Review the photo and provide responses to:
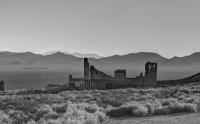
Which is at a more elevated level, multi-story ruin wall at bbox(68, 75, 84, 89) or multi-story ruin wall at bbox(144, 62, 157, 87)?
multi-story ruin wall at bbox(144, 62, 157, 87)

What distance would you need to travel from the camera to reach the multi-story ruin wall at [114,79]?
53.4m

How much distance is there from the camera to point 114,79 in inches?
2167

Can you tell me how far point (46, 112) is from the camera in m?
10.1

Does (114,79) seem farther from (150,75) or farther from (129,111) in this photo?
(129,111)

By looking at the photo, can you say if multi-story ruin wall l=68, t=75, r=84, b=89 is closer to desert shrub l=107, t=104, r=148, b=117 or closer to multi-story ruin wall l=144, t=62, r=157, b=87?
multi-story ruin wall l=144, t=62, r=157, b=87

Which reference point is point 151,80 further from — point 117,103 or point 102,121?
point 102,121

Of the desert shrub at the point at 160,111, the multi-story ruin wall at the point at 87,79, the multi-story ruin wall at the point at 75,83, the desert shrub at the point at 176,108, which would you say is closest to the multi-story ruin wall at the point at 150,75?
the multi-story ruin wall at the point at 87,79

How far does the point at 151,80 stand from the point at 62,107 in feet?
149

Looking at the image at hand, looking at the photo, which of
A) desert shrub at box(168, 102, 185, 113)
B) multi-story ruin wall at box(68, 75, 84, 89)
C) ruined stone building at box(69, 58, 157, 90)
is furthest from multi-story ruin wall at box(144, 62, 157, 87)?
desert shrub at box(168, 102, 185, 113)

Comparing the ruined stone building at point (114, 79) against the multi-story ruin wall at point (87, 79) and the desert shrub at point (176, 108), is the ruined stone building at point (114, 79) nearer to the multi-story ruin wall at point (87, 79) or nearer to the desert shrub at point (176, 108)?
the multi-story ruin wall at point (87, 79)

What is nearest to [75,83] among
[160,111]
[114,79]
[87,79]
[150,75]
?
[87,79]

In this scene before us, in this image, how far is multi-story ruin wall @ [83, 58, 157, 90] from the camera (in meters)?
53.4

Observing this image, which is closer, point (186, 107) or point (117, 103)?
point (186, 107)

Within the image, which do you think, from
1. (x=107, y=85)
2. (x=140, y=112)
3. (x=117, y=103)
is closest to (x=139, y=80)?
(x=107, y=85)
